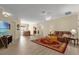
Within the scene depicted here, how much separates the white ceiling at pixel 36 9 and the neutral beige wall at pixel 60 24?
0.14m

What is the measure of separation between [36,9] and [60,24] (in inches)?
29.7

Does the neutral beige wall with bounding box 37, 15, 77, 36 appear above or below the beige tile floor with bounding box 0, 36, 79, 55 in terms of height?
above

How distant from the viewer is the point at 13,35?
2945mm

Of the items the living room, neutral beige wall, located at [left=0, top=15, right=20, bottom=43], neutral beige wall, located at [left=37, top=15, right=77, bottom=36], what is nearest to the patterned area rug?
the living room

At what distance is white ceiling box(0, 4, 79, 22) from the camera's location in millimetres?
2844

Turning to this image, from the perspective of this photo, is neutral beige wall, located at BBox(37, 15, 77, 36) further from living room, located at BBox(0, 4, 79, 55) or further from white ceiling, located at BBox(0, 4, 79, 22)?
white ceiling, located at BBox(0, 4, 79, 22)

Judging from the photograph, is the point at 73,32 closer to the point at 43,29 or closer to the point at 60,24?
the point at 60,24

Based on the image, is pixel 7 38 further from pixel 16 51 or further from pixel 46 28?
pixel 46 28

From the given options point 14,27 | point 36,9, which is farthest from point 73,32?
point 14,27

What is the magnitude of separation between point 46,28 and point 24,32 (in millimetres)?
619

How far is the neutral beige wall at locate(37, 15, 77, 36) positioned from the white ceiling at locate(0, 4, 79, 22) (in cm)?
14

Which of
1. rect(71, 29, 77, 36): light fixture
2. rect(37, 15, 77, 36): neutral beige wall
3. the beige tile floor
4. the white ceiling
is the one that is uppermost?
the white ceiling

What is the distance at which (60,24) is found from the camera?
297 cm

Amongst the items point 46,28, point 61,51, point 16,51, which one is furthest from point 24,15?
point 61,51
